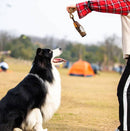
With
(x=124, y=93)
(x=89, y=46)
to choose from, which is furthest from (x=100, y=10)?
(x=89, y=46)

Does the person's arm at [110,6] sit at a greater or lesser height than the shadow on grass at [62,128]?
greater

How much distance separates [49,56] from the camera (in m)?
3.62

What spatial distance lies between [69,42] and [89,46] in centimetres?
1566

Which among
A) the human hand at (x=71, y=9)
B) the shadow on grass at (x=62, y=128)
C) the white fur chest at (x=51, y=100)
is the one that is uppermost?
the human hand at (x=71, y=9)

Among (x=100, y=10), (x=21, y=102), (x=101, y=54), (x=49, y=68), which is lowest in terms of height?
(x=101, y=54)

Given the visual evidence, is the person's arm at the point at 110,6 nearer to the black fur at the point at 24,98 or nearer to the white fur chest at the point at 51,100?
the black fur at the point at 24,98

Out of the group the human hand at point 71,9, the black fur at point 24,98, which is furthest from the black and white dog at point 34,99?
the human hand at point 71,9

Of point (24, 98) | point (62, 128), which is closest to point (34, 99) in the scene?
point (24, 98)

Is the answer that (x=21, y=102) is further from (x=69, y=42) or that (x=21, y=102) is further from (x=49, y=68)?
(x=69, y=42)

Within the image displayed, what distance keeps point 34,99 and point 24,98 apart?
140 mm

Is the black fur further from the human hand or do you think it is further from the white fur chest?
the human hand

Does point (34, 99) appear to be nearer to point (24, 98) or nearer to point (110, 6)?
point (24, 98)

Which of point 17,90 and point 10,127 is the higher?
point 17,90

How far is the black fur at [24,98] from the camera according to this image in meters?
3.12
